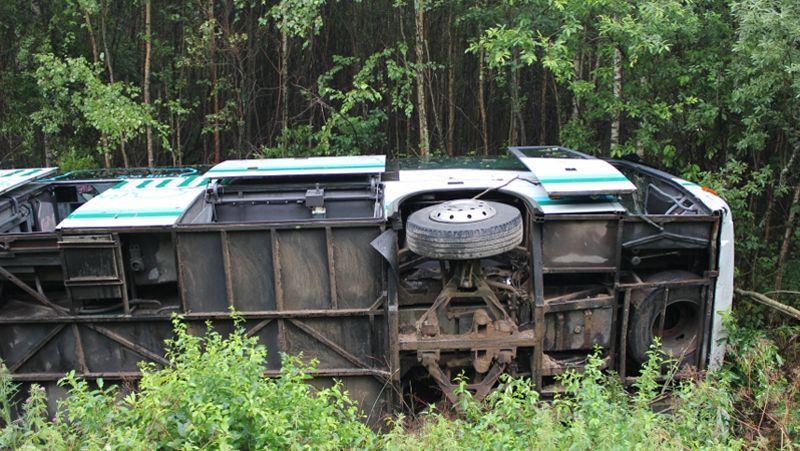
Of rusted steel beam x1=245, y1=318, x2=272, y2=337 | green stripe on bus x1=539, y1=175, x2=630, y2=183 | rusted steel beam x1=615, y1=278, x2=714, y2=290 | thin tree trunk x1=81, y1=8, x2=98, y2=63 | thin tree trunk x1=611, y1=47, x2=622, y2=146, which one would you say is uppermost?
thin tree trunk x1=81, y1=8, x2=98, y2=63

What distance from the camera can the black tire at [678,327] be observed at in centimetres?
554

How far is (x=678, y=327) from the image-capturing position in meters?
5.81

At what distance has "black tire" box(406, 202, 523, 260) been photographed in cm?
494

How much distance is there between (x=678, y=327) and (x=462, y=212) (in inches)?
87.8

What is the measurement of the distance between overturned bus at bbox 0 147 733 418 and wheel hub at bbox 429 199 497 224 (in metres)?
0.02

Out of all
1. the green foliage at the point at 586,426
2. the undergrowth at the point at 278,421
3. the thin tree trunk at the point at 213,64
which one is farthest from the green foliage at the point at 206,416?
the thin tree trunk at the point at 213,64

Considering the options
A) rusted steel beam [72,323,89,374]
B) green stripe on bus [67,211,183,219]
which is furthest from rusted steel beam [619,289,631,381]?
rusted steel beam [72,323,89,374]

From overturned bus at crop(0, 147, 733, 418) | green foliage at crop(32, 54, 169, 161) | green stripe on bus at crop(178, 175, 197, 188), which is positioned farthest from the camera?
green foliage at crop(32, 54, 169, 161)

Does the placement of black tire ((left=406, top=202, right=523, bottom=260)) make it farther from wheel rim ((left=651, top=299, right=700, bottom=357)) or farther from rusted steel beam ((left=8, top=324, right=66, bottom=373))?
rusted steel beam ((left=8, top=324, right=66, bottom=373))

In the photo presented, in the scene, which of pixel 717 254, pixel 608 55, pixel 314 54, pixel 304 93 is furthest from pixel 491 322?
pixel 314 54

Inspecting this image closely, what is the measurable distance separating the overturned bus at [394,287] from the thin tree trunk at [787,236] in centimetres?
222

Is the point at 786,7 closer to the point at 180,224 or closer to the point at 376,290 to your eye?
the point at 376,290

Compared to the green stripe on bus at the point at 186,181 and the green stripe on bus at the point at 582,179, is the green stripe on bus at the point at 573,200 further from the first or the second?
the green stripe on bus at the point at 186,181

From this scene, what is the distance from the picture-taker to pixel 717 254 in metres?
5.46
